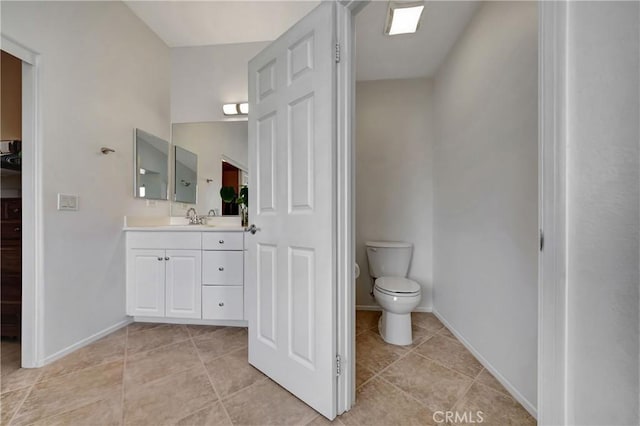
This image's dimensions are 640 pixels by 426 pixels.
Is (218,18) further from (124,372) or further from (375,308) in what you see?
(375,308)

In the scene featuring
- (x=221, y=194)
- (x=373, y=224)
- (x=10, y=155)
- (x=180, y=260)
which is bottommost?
(x=180, y=260)

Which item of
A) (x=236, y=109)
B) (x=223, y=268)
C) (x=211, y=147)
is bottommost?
(x=223, y=268)

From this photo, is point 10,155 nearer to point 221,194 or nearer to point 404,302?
point 221,194

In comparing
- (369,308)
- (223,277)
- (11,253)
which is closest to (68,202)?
(11,253)

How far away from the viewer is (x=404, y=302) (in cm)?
174

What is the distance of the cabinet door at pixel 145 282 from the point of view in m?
2.02

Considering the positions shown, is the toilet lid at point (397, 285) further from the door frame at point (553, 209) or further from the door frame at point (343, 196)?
the door frame at point (553, 209)

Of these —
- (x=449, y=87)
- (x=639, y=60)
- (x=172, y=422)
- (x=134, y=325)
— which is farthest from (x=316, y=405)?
(x=449, y=87)

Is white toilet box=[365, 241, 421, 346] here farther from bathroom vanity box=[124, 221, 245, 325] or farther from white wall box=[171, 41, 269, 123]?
white wall box=[171, 41, 269, 123]

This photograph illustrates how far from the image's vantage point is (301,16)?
2148 millimetres

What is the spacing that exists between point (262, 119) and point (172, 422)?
158 cm

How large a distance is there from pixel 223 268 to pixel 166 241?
543 mm

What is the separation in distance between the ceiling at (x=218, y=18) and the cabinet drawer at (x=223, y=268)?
2034 mm

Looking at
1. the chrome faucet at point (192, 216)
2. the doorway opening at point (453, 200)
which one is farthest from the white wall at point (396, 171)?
the chrome faucet at point (192, 216)
